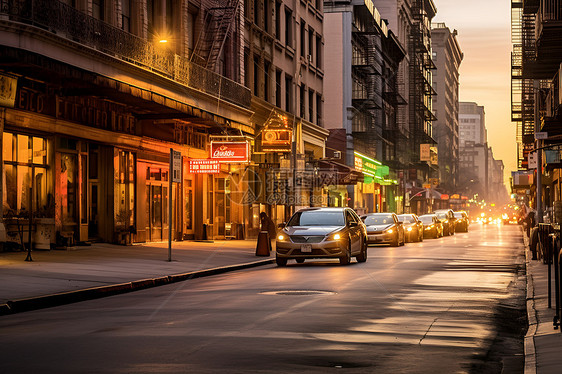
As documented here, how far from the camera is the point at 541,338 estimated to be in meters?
10.4

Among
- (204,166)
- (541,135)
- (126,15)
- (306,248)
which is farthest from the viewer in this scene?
(204,166)

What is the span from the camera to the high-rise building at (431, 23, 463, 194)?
16500cm

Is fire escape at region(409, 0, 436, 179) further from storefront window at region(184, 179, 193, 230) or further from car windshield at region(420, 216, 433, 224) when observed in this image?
storefront window at region(184, 179, 193, 230)

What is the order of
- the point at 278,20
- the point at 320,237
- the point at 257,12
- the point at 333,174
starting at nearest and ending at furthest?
the point at 320,237
the point at 257,12
the point at 278,20
the point at 333,174

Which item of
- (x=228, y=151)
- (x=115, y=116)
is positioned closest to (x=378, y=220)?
(x=228, y=151)

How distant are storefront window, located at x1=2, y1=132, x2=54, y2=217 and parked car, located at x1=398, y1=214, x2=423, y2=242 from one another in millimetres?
22890

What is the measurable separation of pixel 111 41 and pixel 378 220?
1795 cm

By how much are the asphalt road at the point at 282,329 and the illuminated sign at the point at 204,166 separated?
17.7 meters

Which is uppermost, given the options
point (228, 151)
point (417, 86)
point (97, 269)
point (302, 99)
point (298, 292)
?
point (417, 86)

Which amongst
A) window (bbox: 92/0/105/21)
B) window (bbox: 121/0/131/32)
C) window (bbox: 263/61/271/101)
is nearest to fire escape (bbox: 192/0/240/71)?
window (bbox: 121/0/131/32)

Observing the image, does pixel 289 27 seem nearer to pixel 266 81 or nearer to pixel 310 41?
pixel 310 41

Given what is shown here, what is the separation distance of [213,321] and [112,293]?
18.3ft

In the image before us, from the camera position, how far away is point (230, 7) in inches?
1560

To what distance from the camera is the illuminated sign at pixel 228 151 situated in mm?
37438
